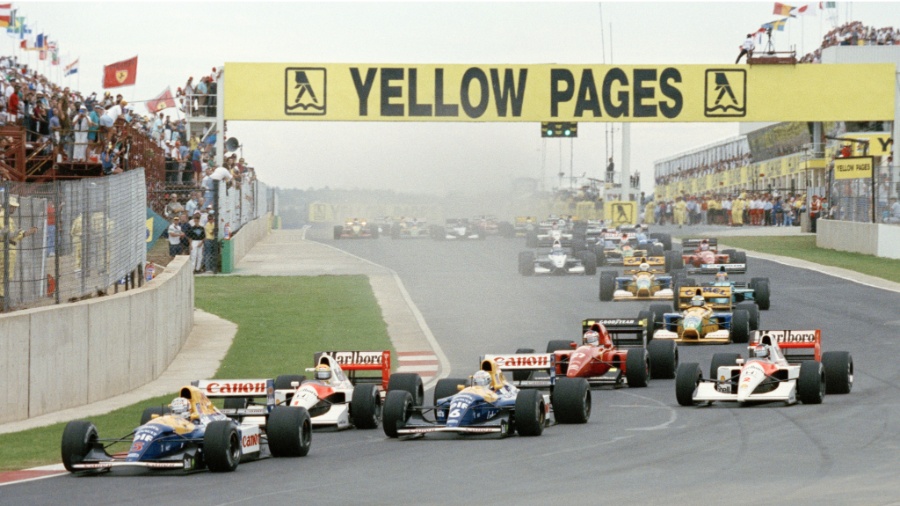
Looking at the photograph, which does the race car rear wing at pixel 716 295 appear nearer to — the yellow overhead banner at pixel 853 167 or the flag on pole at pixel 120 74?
the yellow overhead banner at pixel 853 167

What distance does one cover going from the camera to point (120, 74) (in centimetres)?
4706

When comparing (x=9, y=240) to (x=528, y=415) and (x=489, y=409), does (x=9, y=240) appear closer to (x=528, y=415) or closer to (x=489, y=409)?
(x=489, y=409)

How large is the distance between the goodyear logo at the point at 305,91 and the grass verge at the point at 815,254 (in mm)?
17583

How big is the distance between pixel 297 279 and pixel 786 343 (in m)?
24.2

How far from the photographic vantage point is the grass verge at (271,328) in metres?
16.7

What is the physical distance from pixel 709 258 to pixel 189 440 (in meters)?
30.8

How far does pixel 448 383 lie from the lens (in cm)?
1844

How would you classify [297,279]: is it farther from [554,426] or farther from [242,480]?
[242,480]

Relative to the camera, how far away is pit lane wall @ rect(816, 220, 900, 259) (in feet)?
153

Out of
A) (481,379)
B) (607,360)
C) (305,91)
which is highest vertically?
(305,91)

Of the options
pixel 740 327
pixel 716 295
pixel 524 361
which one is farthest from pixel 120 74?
pixel 524 361

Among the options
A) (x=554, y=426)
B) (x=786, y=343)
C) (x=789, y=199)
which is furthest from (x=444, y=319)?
(x=789, y=199)

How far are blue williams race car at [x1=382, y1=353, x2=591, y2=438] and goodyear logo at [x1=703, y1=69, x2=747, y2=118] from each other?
35194mm

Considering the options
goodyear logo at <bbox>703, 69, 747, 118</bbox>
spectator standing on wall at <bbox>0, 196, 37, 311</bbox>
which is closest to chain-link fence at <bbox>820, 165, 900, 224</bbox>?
goodyear logo at <bbox>703, 69, 747, 118</bbox>
